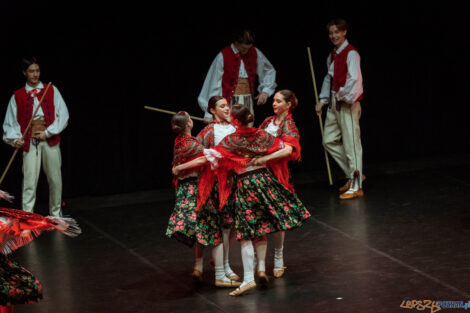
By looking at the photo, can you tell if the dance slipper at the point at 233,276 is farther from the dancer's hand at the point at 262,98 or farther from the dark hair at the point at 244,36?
the dark hair at the point at 244,36

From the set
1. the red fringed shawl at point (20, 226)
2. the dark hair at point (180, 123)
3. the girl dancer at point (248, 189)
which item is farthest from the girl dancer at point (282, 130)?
the red fringed shawl at point (20, 226)

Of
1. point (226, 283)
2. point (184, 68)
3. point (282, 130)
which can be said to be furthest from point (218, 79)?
point (226, 283)

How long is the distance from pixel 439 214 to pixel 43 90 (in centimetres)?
300

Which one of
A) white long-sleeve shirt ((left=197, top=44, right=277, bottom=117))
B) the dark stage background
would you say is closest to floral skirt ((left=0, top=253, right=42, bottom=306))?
white long-sleeve shirt ((left=197, top=44, right=277, bottom=117))

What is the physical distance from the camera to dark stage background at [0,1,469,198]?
6.82 meters

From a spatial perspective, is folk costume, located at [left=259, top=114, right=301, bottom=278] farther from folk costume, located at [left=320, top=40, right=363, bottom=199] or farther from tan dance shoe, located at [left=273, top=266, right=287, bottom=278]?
folk costume, located at [left=320, top=40, right=363, bottom=199]

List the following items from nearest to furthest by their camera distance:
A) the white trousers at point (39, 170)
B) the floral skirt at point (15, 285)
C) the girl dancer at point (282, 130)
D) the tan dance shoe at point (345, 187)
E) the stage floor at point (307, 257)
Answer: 1. the floral skirt at point (15, 285)
2. the stage floor at point (307, 257)
3. the girl dancer at point (282, 130)
4. the white trousers at point (39, 170)
5. the tan dance shoe at point (345, 187)

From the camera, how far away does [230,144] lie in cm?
461

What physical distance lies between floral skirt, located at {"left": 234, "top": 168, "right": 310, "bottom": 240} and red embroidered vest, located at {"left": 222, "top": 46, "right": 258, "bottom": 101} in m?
2.19

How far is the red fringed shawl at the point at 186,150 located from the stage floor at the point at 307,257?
2.36 ft

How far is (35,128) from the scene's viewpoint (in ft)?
20.5

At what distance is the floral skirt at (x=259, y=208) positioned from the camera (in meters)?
4.59

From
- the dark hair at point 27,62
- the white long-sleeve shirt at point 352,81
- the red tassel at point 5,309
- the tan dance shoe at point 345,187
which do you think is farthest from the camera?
the tan dance shoe at point 345,187

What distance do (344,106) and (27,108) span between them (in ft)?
8.05
